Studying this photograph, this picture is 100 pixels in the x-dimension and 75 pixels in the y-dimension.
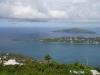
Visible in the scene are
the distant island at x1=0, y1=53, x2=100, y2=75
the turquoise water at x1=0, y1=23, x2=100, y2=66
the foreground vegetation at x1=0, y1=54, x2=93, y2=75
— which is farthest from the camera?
the turquoise water at x1=0, y1=23, x2=100, y2=66

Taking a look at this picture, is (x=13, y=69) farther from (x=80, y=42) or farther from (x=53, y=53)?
(x=80, y=42)

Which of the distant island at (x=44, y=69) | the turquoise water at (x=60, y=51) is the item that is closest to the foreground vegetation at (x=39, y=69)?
the distant island at (x=44, y=69)

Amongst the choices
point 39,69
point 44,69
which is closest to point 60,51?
point 44,69

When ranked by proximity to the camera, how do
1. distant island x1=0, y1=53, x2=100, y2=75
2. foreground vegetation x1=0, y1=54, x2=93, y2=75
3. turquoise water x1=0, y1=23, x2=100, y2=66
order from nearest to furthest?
foreground vegetation x1=0, y1=54, x2=93, y2=75
distant island x1=0, y1=53, x2=100, y2=75
turquoise water x1=0, y1=23, x2=100, y2=66

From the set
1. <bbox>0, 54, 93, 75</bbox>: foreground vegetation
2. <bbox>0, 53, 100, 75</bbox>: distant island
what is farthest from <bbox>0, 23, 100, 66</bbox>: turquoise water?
<bbox>0, 54, 93, 75</bbox>: foreground vegetation

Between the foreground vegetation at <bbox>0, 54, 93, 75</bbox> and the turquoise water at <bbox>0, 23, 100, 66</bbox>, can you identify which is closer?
the foreground vegetation at <bbox>0, 54, 93, 75</bbox>

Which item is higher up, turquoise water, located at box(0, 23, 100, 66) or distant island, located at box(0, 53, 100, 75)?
turquoise water, located at box(0, 23, 100, 66)

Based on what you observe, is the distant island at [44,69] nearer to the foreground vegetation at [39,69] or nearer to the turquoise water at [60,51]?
the foreground vegetation at [39,69]

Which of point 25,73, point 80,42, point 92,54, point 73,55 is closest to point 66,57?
point 73,55

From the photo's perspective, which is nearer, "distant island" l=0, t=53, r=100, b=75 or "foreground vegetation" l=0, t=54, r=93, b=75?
"foreground vegetation" l=0, t=54, r=93, b=75

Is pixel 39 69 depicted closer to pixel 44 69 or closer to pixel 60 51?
pixel 44 69

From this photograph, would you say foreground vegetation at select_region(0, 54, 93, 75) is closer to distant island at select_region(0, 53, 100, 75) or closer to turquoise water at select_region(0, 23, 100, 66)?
distant island at select_region(0, 53, 100, 75)
